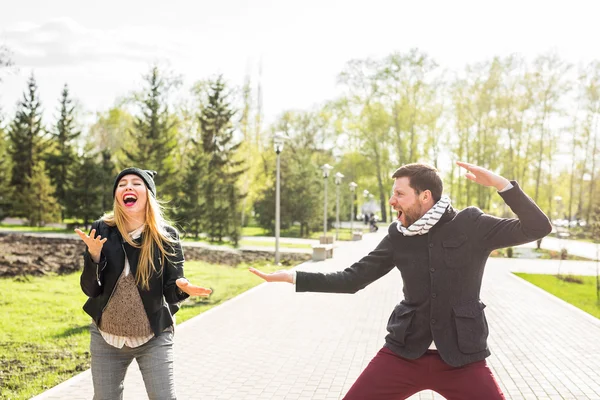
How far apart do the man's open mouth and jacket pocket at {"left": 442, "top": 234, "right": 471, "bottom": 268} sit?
171 centimetres

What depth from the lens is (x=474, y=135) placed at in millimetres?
46312

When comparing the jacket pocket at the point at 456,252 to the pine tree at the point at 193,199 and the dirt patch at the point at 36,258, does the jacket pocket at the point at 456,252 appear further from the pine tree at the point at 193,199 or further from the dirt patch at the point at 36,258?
the pine tree at the point at 193,199

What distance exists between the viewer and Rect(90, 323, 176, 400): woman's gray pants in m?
3.56

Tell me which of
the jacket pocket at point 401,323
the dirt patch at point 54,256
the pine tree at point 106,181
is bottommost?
the dirt patch at point 54,256

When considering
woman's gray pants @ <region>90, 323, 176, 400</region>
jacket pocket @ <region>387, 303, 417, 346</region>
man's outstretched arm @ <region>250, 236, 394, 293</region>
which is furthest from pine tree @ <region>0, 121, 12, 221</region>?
jacket pocket @ <region>387, 303, 417, 346</region>

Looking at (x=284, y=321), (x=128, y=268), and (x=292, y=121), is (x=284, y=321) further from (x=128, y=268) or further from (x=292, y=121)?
(x=292, y=121)

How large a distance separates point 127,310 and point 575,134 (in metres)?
53.2

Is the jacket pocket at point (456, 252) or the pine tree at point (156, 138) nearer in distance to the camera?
the jacket pocket at point (456, 252)

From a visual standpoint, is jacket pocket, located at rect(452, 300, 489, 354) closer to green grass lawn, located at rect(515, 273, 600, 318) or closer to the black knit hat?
the black knit hat

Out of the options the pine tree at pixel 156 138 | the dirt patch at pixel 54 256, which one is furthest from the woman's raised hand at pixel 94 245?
the pine tree at pixel 156 138

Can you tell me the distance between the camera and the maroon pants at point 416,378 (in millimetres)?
3273

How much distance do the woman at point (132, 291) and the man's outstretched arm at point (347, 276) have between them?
0.50 m

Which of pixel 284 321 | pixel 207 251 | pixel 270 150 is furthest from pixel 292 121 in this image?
pixel 284 321

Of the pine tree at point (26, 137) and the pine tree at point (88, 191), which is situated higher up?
the pine tree at point (26, 137)
